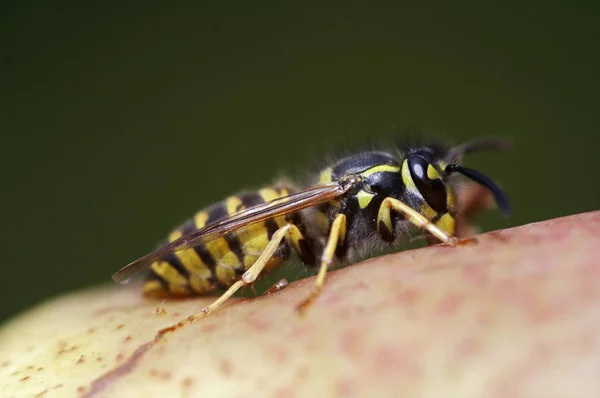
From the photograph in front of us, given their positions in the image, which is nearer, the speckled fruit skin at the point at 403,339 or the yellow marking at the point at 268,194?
the speckled fruit skin at the point at 403,339

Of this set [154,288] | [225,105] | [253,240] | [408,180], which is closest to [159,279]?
[154,288]

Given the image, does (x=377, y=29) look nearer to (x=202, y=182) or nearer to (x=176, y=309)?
(x=202, y=182)

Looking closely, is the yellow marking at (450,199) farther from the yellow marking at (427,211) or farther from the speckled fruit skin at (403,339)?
the speckled fruit skin at (403,339)

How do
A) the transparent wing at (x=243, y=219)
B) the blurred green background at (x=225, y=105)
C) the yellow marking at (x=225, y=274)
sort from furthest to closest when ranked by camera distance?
1. the blurred green background at (x=225, y=105)
2. the yellow marking at (x=225, y=274)
3. the transparent wing at (x=243, y=219)

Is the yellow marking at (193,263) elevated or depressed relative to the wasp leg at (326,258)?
depressed

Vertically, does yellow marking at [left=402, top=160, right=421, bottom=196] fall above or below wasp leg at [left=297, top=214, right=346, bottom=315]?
above

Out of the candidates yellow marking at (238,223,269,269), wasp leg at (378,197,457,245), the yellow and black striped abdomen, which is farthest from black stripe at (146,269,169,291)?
wasp leg at (378,197,457,245)

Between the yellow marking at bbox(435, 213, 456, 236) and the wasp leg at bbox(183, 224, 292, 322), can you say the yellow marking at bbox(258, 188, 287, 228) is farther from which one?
the yellow marking at bbox(435, 213, 456, 236)

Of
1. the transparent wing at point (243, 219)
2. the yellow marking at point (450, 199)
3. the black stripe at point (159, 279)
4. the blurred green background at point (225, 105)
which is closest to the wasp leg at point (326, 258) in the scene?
the transparent wing at point (243, 219)
